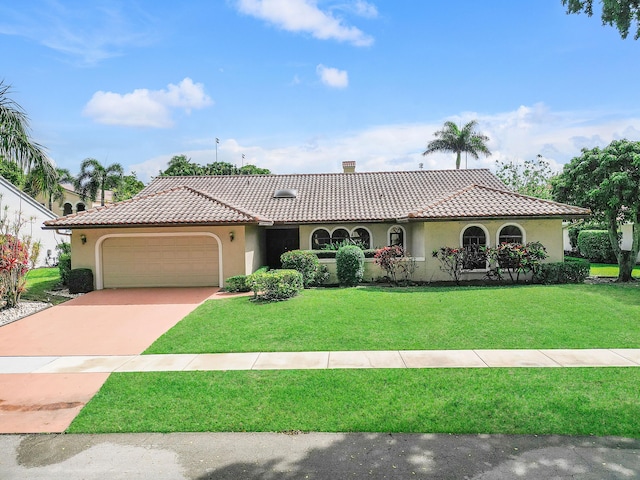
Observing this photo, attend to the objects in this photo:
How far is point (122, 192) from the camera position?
45219 millimetres

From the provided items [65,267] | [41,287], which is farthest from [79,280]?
[41,287]

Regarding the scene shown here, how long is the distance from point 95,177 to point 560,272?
147 ft

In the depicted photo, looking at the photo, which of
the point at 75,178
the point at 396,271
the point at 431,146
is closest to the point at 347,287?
the point at 396,271

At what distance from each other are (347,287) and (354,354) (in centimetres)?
785

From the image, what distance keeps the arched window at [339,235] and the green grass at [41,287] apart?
37.7 ft

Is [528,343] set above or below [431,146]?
below

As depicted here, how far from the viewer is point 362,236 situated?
825 inches

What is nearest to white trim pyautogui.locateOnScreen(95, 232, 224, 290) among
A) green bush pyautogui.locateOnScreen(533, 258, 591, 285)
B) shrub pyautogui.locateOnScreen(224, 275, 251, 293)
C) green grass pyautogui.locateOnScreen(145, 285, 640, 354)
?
shrub pyautogui.locateOnScreen(224, 275, 251, 293)

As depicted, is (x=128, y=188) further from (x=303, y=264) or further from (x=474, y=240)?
(x=474, y=240)

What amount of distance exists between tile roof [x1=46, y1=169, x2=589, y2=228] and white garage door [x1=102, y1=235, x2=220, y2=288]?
1185mm

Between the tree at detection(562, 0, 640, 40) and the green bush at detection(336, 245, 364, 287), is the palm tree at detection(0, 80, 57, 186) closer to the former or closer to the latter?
the green bush at detection(336, 245, 364, 287)

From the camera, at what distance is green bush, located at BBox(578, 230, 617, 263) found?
2724 centimetres

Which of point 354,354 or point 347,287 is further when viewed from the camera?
point 347,287

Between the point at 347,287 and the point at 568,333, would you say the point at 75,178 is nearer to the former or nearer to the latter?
the point at 347,287
